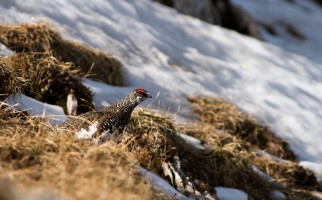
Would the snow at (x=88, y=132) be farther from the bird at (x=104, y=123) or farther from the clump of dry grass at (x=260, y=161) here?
the clump of dry grass at (x=260, y=161)

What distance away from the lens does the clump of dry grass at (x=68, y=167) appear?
A: 3555 millimetres

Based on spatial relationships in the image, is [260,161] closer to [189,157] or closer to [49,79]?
[189,157]

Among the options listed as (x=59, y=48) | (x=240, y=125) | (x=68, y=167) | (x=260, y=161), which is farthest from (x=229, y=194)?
(x=68, y=167)

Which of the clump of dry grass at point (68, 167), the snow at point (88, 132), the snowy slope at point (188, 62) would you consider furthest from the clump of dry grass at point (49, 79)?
the clump of dry grass at point (68, 167)

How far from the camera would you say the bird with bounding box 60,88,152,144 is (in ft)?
18.0

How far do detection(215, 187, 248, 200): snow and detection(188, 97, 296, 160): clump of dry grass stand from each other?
4.72ft

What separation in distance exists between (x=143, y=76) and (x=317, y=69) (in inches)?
211

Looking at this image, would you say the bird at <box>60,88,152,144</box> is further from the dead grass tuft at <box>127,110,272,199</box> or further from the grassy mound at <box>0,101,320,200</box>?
the dead grass tuft at <box>127,110,272,199</box>

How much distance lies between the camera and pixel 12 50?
294 inches

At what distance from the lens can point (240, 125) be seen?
864 cm

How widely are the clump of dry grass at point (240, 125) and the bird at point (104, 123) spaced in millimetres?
2781

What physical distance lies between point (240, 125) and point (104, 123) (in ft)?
11.4

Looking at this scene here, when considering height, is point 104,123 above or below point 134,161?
below

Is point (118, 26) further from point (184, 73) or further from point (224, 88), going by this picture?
point (224, 88)
